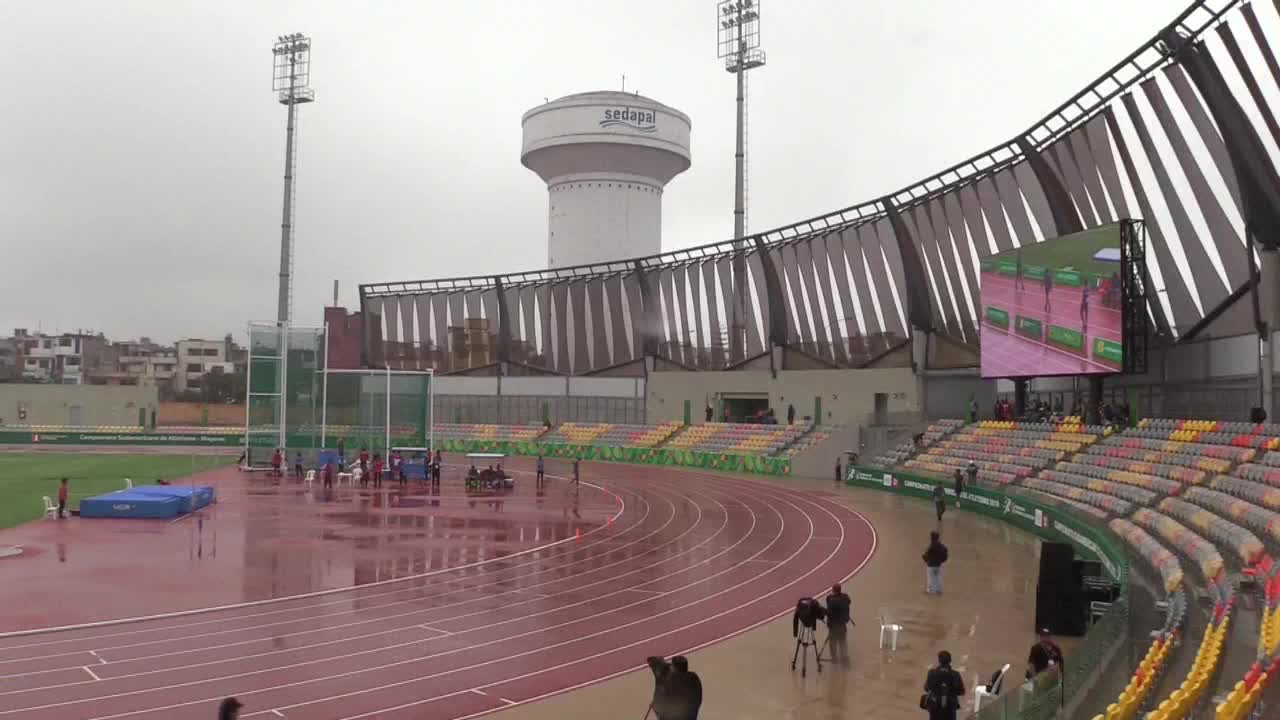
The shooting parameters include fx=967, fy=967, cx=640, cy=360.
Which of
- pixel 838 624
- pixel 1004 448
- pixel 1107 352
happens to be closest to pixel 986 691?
pixel 838 624

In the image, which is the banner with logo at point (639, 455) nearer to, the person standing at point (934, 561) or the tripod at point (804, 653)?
the person standing at point (934, 561)

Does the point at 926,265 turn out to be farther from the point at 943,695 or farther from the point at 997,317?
the point at 943,695

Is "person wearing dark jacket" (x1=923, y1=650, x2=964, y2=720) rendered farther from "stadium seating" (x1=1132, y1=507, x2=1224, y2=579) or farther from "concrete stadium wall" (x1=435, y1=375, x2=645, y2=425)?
"concrete stadium wall" (x1=435, y1=375, x2=645, y2=425)

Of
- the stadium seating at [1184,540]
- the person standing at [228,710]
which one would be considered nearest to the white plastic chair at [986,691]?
the stadium seating at [1184,540]

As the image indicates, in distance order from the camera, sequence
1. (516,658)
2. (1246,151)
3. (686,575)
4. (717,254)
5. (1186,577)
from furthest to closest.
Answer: (717,254), (1246,151), (686,575), (1186,577), (516,658)

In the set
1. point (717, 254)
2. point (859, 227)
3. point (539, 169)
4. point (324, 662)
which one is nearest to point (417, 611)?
point (324, 662)

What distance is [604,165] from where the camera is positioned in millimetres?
83125

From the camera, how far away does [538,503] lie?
34.6 metres

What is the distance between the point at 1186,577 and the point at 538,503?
888 inches

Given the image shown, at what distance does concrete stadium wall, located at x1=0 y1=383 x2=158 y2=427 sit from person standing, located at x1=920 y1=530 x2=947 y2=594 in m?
75.2

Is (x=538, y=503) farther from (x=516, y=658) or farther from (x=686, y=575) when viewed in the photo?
(x=516, y=658)

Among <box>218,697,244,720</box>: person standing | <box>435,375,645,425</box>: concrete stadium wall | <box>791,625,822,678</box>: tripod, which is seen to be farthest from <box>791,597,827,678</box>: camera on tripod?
<box>435,375,645,425</box>: concrete stadium wall

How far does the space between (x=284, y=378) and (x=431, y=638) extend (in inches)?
1226

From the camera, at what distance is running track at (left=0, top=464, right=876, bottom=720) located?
12031 mm
